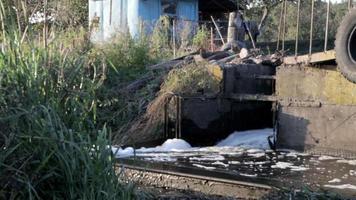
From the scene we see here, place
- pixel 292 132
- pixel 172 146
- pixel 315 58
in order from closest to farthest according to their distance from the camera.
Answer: pixel 315 58 → pixel 292 132 → pixel 172 146

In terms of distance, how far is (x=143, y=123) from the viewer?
11281 mm

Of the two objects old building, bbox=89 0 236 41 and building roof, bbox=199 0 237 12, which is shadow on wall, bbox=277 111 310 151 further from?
building roof, bbox=199 0 237 12

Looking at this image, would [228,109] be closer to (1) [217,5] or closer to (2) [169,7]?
(2) [169,7]

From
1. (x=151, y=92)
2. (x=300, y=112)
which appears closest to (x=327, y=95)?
(x=300, y=112)

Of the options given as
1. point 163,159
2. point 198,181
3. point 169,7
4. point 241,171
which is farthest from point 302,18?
point 198,181

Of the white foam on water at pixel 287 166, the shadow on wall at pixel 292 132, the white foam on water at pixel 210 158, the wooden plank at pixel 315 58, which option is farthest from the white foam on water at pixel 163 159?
the wooden plank at pixel 315 58

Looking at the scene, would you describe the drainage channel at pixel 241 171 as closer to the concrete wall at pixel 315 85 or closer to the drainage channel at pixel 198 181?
the drainage channel at pixel 198 181

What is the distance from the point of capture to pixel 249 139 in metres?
11.6

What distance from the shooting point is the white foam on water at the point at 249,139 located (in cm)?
1132

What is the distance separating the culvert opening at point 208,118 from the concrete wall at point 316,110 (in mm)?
575

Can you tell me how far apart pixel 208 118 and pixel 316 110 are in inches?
85.6

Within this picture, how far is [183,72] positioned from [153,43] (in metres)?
3.64

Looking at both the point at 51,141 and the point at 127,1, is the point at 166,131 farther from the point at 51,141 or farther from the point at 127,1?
the point at 127,1

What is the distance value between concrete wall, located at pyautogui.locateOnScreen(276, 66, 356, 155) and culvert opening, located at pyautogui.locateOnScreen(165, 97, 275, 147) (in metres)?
0.58
